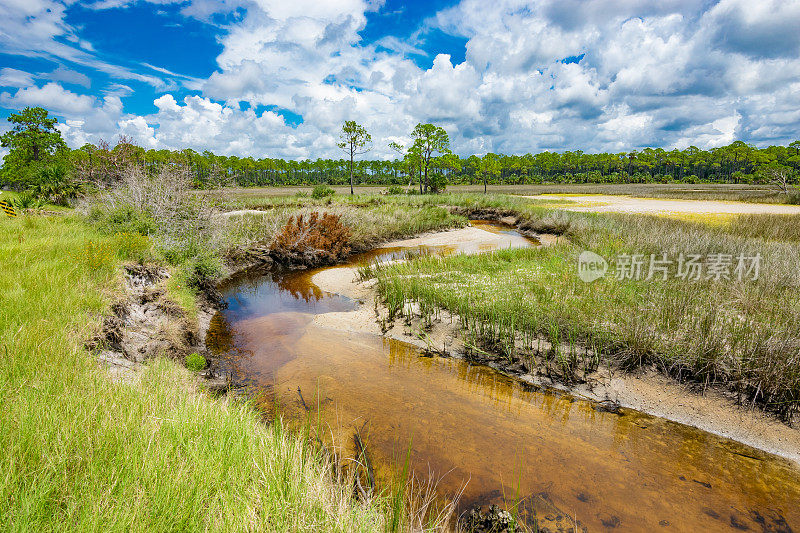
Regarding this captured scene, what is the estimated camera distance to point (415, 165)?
144ft

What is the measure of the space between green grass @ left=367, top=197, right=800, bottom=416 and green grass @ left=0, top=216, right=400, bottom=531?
14.3 feet

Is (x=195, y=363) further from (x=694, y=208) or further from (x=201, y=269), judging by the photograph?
(x=694, y=208)

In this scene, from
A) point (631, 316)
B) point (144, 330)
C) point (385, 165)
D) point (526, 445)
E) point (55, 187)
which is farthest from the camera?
point (385, 165)

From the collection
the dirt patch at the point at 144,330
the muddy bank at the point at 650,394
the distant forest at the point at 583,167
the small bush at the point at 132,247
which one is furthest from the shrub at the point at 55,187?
the distant forest at the point at 583,167

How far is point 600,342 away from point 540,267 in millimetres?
4235

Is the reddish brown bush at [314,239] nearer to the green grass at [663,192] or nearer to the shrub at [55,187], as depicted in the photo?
the green grass at [663,192]

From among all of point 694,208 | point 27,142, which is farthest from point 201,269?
point 27,142

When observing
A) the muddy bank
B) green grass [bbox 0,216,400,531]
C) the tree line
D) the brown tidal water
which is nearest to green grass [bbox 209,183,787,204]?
the tree line

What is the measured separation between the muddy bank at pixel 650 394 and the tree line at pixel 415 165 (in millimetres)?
9764

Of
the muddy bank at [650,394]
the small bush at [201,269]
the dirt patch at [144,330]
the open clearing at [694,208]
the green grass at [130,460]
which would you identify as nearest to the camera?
the green grass at [130,460]

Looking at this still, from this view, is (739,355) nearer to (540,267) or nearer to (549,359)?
(549,359)

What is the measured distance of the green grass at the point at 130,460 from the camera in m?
1.83

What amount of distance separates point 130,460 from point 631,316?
6.90 meters

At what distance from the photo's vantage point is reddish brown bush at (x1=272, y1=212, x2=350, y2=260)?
13.6m
